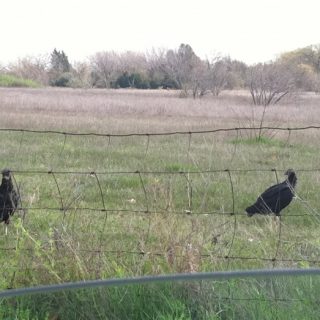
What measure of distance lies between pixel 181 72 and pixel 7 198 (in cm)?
3886

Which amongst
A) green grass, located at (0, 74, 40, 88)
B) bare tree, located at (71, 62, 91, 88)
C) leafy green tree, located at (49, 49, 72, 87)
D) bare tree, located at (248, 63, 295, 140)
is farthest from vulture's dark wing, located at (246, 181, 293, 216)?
leafy green tree, located at (49, 49, 72, 87)

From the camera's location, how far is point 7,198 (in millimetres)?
5230

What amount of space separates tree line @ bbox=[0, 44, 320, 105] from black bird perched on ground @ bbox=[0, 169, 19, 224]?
76.5 ft

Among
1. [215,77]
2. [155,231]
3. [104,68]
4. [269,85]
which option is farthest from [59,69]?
[155,231]

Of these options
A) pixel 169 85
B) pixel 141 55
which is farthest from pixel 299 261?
pixel 141 55

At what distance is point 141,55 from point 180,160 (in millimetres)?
51588

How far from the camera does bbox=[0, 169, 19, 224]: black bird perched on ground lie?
501 centimetres

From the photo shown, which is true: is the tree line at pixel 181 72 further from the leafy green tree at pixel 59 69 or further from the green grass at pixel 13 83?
the green grass at pixel 13 83

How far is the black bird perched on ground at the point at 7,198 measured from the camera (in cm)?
501

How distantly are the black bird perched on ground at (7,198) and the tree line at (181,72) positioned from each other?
2331 centimetres

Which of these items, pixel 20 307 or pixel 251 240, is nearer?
pixel 20 307

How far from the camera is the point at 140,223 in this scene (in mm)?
5328

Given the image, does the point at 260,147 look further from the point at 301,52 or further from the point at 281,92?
the point at 301,52

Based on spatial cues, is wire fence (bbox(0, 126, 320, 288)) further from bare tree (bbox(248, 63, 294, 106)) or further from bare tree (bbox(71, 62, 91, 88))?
bare tree (bbox(71, 62, 91, 88))
